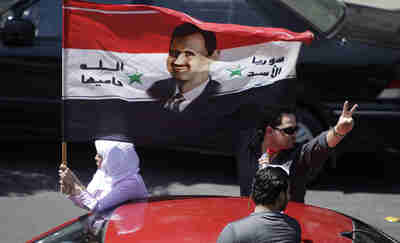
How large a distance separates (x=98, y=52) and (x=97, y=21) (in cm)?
18

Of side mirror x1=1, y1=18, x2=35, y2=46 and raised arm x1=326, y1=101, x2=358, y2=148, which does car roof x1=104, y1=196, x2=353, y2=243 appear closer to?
raised arm x1=326, y1=101, x2=358, y2=148

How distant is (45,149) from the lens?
835cm

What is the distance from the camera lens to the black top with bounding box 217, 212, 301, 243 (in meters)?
2.86

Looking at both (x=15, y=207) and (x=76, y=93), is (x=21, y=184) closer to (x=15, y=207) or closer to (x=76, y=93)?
(x=15, y=207)

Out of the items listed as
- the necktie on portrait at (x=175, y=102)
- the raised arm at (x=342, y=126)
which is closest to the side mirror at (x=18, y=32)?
the necktie on portrait at (x=175, y=102)

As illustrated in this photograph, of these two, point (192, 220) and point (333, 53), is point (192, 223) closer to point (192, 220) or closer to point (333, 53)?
point (192, 220)

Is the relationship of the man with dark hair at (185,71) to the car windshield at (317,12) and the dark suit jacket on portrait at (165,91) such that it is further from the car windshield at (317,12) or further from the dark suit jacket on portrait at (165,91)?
the car windshield at (317,12)

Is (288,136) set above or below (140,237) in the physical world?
above

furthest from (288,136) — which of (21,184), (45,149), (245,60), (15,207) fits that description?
(45,149)

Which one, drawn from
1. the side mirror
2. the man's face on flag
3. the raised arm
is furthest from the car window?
the raised arm

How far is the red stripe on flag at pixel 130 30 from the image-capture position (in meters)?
3.90

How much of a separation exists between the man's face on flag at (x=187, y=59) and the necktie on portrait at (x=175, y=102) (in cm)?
10

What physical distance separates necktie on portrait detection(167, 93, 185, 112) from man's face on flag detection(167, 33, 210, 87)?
3.9 inches

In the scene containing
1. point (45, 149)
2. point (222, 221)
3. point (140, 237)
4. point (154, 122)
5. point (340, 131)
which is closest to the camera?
point (140, 237)
